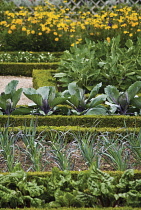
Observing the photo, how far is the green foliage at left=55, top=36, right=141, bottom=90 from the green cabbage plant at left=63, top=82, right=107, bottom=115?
195 cm

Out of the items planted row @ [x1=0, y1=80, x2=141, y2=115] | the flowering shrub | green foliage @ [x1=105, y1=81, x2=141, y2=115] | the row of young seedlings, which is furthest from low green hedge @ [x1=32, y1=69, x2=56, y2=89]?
the row of young seedlings

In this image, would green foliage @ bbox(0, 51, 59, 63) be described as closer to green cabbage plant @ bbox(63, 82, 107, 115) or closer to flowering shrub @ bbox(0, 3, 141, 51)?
flowering shrub @ bbox(0, 3, 141, 51)

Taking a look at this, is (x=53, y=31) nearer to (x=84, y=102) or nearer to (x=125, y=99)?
(x=84, y=102)

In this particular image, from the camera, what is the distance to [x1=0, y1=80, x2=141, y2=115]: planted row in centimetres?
615

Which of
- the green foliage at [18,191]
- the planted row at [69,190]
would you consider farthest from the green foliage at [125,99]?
the green foliage at [18,191]

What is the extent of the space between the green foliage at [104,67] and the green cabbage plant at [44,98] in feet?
7.27

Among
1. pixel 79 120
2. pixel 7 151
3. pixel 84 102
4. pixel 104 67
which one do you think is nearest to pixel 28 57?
pixel 104 67

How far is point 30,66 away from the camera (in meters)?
11.8

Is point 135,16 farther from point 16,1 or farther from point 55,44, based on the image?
point 16,1

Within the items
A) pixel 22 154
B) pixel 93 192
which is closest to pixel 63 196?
pixel 93 192

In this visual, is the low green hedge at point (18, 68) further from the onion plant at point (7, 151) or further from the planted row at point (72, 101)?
the onion plant at point (7, 151)

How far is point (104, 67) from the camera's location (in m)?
8.70

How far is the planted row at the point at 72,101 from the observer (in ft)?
20.2

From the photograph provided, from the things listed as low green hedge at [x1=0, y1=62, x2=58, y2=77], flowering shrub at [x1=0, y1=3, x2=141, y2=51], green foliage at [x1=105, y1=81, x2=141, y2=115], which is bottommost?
low green hedge at [x1=0, y1=62, x2=58, y2=77]
